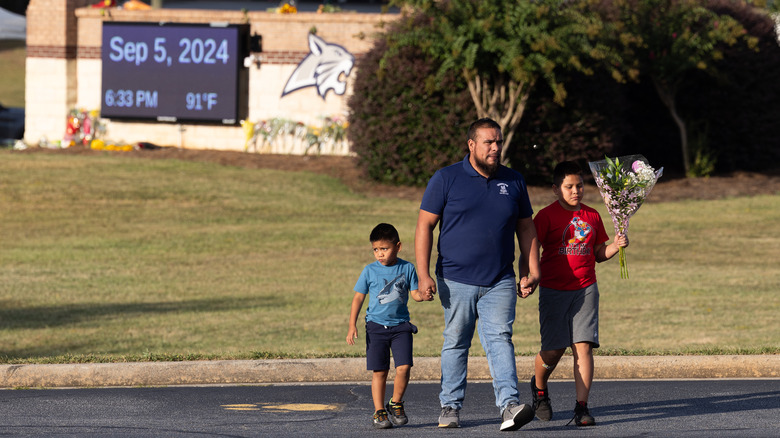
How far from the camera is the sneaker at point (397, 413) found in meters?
6.70

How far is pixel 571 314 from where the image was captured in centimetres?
680

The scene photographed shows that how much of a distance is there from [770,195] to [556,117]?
4.83 m

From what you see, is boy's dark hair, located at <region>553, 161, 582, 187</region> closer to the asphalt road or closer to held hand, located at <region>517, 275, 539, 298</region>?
held hand, located at <region>517, 275, 539, 298</region>

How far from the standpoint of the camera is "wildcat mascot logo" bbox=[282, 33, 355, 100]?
2669 centimetres

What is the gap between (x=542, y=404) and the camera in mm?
6926

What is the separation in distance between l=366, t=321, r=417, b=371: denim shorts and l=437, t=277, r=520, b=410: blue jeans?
0.77 feet

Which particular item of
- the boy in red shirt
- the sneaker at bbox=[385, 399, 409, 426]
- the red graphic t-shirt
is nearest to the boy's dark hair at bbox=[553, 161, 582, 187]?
the boy in red shirt

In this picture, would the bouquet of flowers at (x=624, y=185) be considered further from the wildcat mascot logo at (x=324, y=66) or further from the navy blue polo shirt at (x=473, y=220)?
the wildcat mascot logo at (x=324, y=66)

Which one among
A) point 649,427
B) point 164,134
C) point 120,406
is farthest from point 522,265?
point 164,134

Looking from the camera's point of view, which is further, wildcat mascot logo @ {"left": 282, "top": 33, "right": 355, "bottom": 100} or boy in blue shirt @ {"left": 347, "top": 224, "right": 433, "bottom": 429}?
wildcat mascot logo @ {"left": 282, "top": 33, "right": 355, "bottom": 100}

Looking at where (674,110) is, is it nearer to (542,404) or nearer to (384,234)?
(542,404)

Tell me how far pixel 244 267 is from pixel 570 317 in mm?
9679

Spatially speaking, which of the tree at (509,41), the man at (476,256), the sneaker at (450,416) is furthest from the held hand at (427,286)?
the tree at (509,41)

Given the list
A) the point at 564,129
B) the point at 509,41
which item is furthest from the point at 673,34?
the point at 509,41
